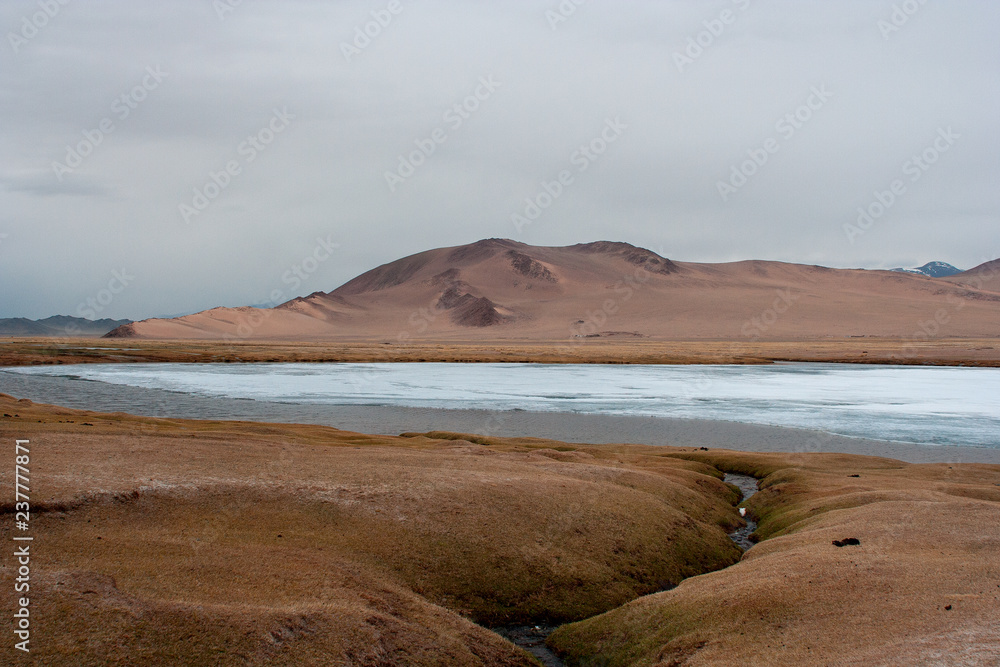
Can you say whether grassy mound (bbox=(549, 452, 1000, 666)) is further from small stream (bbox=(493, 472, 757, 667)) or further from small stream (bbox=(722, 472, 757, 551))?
small stream (bbox=(722, 472, 757, 551))

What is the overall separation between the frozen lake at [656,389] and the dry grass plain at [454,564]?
708 inches

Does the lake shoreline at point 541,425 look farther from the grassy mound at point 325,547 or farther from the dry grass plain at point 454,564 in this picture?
the grassy mound at point 325,547

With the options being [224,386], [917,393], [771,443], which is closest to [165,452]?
[771,443]

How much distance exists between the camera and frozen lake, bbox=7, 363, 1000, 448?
104ft

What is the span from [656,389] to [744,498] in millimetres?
28736

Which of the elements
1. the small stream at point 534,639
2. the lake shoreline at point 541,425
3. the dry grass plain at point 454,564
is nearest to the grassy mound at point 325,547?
the dry grass plain at point 454,564

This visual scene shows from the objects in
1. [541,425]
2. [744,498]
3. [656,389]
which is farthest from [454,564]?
[656,389]

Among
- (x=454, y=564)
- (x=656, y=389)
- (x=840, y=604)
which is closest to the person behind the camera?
(x=840, y=604)

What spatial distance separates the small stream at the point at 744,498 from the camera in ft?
44.0

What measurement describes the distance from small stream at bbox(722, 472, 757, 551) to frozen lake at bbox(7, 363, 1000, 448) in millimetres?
10567

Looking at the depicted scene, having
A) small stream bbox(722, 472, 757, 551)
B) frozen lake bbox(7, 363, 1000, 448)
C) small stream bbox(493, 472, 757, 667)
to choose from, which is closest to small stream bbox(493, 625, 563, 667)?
small stream bbox(493, 472, 757, 667)

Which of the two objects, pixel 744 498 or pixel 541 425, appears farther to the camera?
pixel 541 425

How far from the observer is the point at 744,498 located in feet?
56.5

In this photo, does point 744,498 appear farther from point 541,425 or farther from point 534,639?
point 541,425
